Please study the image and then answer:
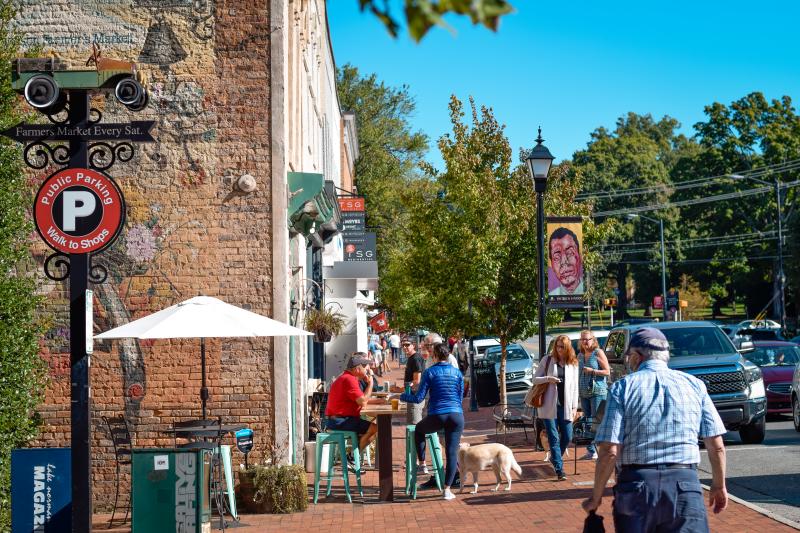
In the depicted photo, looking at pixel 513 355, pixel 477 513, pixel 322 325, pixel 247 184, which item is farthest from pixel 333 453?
pixel 513 355

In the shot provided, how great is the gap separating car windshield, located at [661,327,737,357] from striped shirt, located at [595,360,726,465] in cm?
1207

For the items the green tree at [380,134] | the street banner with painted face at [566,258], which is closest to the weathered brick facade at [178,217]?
the street banner with painted face at [566,258]

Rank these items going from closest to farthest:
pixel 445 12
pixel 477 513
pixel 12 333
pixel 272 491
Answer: pixel 445 12 → pixel 12 333 → pixel 477 513 → pixel 272 491

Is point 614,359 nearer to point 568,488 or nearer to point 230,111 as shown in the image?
point 568,488

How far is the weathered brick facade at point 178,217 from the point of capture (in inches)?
551

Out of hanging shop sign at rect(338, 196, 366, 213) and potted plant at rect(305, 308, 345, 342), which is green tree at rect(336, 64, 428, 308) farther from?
potted plant at rect(305, 308, 345, 342)

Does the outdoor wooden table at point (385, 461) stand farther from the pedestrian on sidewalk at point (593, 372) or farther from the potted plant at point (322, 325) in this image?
the potted plant at point (322, 325)

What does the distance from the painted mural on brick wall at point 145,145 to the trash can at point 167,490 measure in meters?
4.33

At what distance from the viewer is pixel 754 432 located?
1798 centimetres

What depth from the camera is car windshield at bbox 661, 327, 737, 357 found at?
1848 centimetres

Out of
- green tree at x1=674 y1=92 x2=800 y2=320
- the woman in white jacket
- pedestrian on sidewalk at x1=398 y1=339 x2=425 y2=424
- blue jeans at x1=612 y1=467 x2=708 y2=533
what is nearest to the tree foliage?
green tree at x1=674 y1=92 x2=800 y2=320

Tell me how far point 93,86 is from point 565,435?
27.9 ft

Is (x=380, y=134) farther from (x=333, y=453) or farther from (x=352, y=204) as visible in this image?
(x=333, y=453)

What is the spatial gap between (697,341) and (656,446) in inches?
503
